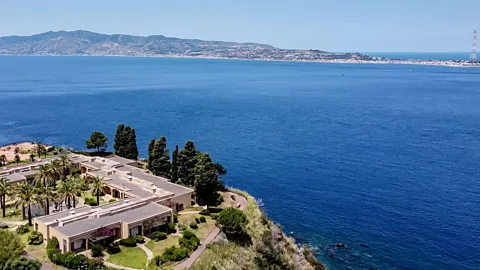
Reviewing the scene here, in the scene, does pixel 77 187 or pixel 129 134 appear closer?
pixel 77 187

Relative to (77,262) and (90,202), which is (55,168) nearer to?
(90,202)

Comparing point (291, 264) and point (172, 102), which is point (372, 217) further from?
point (172, 102)

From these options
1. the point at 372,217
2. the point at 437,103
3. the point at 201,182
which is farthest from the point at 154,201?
the point at 437,103

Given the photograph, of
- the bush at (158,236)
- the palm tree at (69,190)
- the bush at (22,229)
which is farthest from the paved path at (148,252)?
the bush at (22,229)

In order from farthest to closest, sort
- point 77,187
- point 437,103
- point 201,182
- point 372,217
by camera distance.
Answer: point 437,103 → point 372,217 → point 201,182 → point 77,187

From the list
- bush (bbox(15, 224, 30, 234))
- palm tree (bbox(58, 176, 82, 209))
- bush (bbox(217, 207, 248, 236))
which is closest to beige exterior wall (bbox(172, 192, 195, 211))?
bush (bbox(217, 207, 248, 236))

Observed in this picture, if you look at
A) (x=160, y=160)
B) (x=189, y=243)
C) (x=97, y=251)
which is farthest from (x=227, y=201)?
(x=97, y=251)
